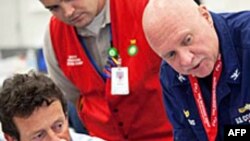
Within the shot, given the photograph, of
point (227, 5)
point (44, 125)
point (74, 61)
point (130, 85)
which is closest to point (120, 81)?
point (130, 85)

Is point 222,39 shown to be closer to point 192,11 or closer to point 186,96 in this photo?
point 192,11

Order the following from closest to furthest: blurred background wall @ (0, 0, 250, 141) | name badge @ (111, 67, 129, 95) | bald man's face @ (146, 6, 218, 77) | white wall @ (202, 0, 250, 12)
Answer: bald man's face @ (146, 6, 218, 77), name badge @ (111, 67, 129, 95), white wall @ (202, 0, 250, 12), blurred background wall @ (0, 0, 250, 141)

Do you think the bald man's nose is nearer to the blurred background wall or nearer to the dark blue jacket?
the dark blue jacket

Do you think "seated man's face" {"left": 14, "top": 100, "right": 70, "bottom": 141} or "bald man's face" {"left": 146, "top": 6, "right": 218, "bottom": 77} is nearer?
"bald man's face" {"left": 146, "top": 6, "right": 218, "bottom": 77}

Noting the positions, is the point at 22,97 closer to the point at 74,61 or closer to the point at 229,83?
the point at 74,61

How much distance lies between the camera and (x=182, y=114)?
164 cm

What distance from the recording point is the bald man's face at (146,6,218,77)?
1.38m

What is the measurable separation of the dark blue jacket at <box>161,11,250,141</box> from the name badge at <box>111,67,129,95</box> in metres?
0.24

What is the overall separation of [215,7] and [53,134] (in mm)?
3122

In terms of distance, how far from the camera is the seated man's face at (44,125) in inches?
62.2

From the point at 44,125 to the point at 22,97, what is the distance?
0.37 ft

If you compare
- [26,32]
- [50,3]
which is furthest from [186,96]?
[26,32]

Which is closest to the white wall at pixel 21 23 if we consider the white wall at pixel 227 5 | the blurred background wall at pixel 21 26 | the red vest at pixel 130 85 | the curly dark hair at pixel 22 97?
the blurred background wall at pixel 21 26

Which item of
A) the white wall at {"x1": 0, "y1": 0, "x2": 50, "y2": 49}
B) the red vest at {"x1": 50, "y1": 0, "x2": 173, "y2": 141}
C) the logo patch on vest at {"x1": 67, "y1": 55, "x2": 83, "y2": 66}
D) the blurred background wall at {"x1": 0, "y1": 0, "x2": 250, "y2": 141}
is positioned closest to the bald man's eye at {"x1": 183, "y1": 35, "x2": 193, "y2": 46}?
the red vest at {"x1": 50, "y1": 0, "x2": 173, "y2": 141}
